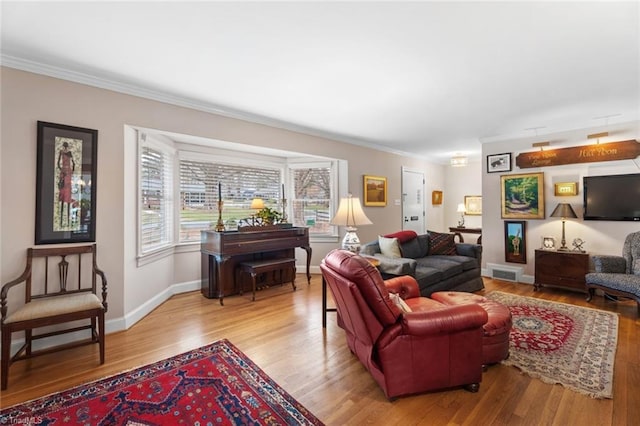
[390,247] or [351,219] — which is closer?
[351,219]

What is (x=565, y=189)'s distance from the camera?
4.31 metres

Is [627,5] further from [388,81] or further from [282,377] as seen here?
[282,377]

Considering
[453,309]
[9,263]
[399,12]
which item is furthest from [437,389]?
[9,263]

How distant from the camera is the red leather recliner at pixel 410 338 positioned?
1800mm

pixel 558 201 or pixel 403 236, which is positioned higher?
pixel 558 201

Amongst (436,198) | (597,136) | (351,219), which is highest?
(597,136)

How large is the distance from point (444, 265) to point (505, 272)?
6.15ft

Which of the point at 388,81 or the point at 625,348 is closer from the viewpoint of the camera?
the point at 625,348

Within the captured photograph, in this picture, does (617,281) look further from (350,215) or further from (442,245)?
(350,215)

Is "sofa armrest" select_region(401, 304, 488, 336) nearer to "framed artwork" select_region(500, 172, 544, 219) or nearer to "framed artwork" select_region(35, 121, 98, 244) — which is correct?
"framed artwork" select_region(35, 121, 98, 244)

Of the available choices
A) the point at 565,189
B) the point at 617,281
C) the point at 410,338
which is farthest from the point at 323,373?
the point at 565,189

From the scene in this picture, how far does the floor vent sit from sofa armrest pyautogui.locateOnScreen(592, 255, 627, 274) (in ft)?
3.70

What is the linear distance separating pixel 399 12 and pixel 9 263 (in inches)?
140

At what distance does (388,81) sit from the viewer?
110 inches
